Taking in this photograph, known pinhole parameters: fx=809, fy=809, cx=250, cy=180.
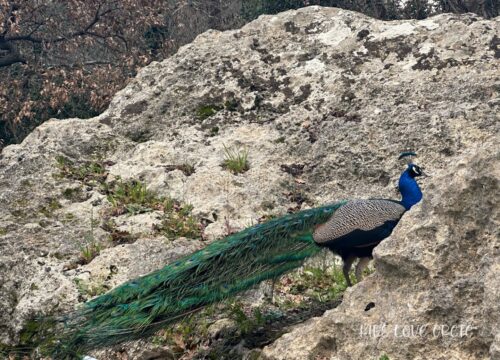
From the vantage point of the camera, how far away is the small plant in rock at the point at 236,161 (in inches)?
262

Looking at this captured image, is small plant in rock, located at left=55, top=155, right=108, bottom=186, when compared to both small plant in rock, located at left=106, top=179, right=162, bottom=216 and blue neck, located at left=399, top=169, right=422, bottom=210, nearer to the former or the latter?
small plant in rock, located at left=106, top=179, right=162, bottom=216

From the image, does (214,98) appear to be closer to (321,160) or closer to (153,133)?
(153,133)

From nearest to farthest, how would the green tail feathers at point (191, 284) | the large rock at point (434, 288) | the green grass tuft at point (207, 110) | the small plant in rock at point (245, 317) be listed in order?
the large rock at point (434, 288)
the green tail feathers at point (191, 284)
the small plant in rock at point (245, 317)
the green grass tuft at point (207, 110)

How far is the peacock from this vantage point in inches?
173

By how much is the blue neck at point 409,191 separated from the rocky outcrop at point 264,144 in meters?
0.38

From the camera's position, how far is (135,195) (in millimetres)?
6445

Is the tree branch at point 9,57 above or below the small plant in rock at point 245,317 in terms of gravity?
above

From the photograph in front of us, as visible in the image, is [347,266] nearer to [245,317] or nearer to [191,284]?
[245,317]

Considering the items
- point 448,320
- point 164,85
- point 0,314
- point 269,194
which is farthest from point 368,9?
point 448,320

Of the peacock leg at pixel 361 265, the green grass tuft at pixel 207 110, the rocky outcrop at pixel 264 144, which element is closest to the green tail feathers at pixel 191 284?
the peacock leg at pixel 361 265

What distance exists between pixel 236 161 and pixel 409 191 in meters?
1.76

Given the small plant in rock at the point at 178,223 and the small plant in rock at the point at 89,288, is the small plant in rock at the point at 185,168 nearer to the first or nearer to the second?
the small plant in rock at the point at 178,223

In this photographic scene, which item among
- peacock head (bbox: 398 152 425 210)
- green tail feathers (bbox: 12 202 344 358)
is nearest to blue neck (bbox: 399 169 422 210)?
peacock head (bbox: 398 152 425 210)

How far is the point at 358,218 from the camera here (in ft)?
16.5
